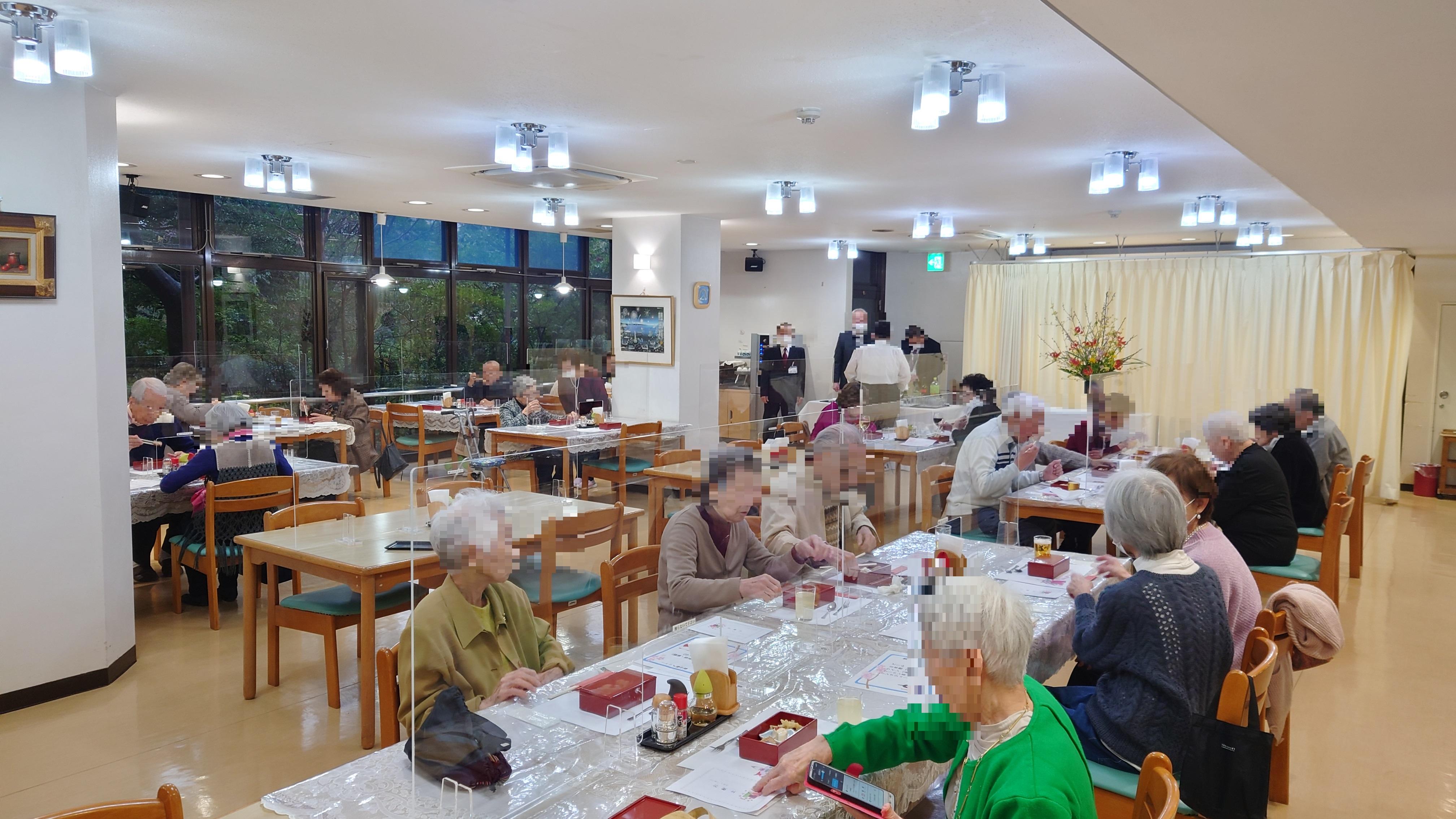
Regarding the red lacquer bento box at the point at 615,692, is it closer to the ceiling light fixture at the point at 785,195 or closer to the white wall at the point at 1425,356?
the ceiling light fixture at the point at 785,195

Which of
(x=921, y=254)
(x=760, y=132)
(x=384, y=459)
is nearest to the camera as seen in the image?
(x=760, y=132)

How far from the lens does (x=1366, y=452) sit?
871 cm

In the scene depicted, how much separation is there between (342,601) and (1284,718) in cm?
346

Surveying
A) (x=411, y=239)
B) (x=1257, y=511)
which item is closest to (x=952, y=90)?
(x=1257, y=511)

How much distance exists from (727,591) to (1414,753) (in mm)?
2913

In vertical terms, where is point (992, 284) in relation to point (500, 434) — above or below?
above

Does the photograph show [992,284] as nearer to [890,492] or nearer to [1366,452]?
[1366,452]

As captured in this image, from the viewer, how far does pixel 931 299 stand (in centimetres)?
1305

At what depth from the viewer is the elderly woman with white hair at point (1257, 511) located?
437 centimetres

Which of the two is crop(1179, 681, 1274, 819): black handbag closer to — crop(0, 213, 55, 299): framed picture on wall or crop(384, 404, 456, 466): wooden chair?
crop(0, 213, 55, 299): framed picture on wall

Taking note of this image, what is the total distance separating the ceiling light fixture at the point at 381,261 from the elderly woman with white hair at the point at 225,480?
4.46 meters

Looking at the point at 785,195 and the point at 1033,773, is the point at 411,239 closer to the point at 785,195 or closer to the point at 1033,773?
the point at 785,195

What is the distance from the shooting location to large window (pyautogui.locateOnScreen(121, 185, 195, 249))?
7.56m

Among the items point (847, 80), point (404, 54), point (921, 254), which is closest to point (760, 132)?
point (847, 80)
